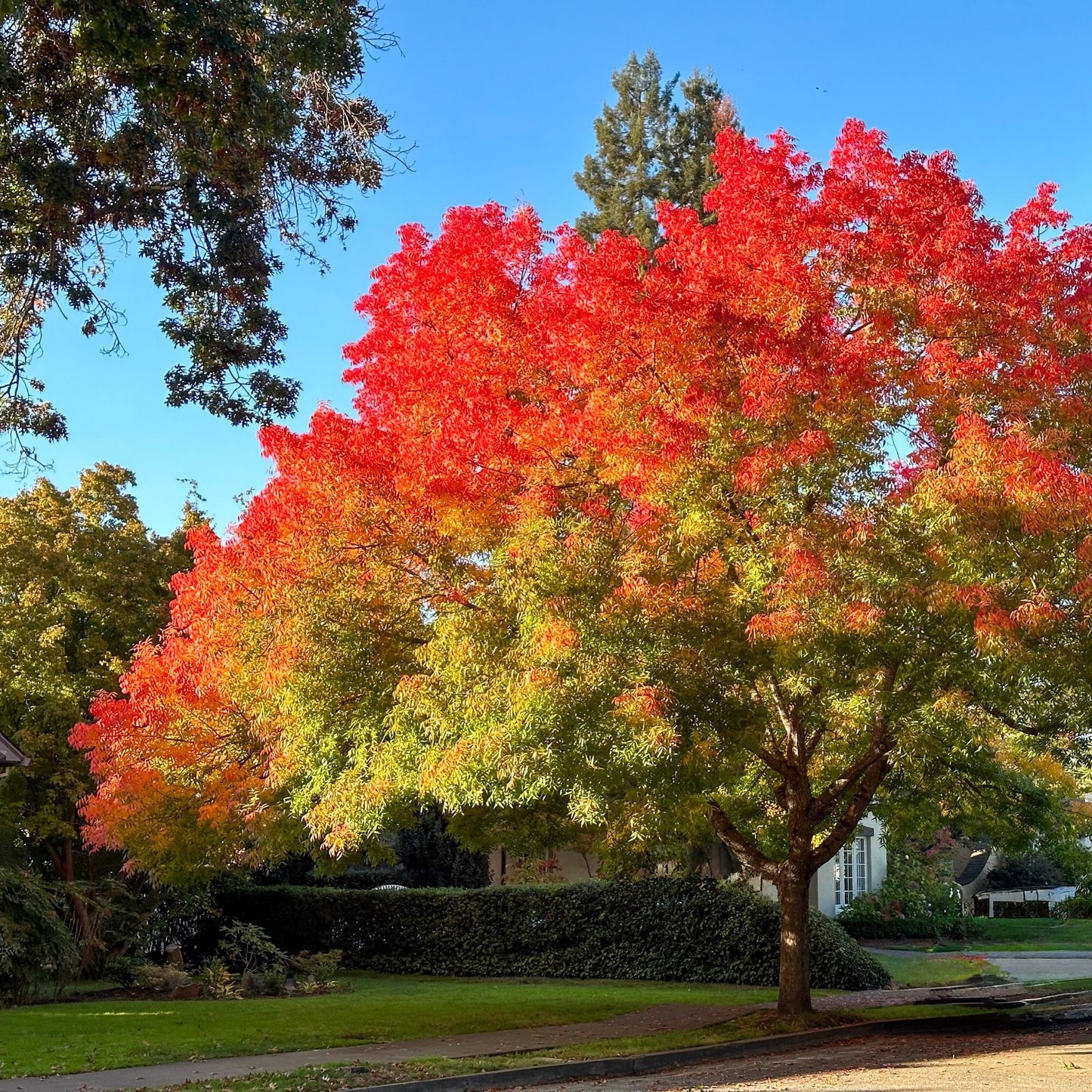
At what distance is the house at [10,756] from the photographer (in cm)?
2048

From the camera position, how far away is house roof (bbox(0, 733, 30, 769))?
2048 cm

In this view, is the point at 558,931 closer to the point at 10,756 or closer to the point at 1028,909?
the point at 10,756

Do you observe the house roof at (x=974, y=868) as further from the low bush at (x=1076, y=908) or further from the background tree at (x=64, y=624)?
the background tree at (x=64, y=624)

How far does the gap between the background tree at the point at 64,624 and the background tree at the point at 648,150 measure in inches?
582

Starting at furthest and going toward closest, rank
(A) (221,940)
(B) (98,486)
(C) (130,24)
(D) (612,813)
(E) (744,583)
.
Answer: (B) (98,486) < (A) (221,940) < (D) (612,813) < (E) (744,583) < (C) (130,24)

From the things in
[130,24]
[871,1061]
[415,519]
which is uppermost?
[130,24]

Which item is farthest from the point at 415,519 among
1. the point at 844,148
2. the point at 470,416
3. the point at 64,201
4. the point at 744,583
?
the point at 844,148

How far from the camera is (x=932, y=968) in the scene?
80.4ft

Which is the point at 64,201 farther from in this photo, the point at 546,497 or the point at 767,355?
the point at 767,355

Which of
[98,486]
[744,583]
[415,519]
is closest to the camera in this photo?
[744,583]

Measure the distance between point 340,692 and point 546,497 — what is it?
3.10 meters

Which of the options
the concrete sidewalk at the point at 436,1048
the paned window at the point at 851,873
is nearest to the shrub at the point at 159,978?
the concrete sidewalk at the point at 436,1048

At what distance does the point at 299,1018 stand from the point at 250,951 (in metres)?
7.21

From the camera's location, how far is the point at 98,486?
25094mm
